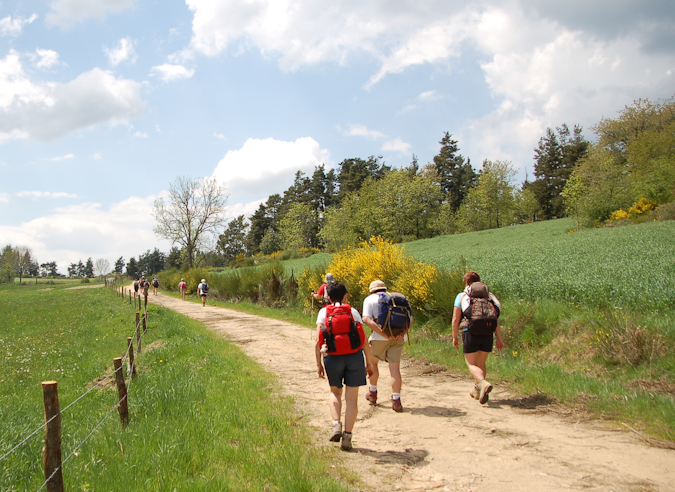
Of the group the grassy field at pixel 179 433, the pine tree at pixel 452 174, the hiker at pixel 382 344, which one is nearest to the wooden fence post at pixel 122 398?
the grassy field at pixel 179 433

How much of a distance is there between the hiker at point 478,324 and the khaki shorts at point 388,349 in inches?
41.4

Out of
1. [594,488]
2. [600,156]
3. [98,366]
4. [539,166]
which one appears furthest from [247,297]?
[539,166]

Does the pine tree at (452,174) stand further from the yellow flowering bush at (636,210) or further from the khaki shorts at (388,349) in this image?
the khaki shorts at (388,349)

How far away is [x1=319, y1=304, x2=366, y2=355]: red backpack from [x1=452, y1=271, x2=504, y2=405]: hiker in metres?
2.40

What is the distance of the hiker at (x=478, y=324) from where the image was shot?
6277mm

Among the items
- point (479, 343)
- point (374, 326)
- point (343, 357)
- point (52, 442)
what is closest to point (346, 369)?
point (343, 357)

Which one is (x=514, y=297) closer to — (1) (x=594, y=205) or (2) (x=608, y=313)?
(2) (x=608, y=313)

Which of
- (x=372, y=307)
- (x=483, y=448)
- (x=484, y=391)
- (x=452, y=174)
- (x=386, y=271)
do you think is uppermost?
(x=452, y=174)

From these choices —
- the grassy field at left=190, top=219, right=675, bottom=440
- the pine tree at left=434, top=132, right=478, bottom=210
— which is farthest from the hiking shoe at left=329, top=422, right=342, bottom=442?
the pine tree at left=434, top=132, right=478, bottom=210

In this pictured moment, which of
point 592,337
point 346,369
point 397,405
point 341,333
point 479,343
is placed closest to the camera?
point 341,333

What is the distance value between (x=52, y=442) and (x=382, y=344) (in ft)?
13.4

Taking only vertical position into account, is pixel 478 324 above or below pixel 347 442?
above

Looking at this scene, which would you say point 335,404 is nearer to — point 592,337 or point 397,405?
point 397,405

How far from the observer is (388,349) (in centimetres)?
630
